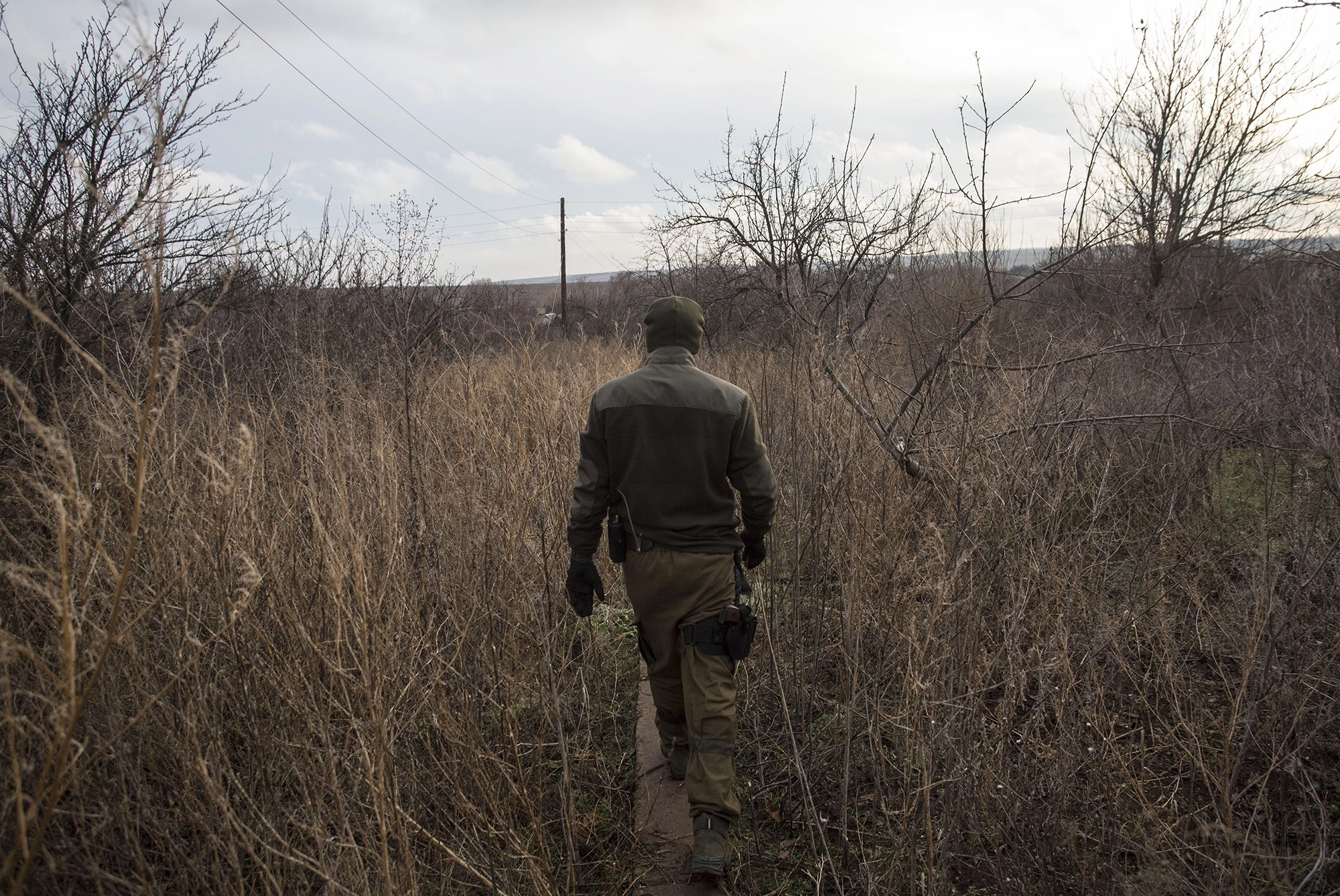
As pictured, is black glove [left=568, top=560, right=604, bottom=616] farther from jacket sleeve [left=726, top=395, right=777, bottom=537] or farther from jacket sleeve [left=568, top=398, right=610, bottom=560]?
jacket sleeve [left=726, top=395, right=777, bottom=537]

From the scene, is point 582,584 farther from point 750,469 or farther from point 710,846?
point 710,846

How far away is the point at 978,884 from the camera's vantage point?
2.55 meters

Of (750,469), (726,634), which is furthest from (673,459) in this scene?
(726,634)

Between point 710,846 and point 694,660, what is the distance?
608 mm

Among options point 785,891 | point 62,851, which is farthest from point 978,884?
point 62,851

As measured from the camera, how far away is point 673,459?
9.05 feet

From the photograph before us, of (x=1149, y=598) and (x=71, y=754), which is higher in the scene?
(x=71, y=754)

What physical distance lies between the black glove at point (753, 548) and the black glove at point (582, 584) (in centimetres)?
60

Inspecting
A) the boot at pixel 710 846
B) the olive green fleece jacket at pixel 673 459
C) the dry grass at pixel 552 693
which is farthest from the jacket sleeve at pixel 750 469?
the boot at pixel 710 846

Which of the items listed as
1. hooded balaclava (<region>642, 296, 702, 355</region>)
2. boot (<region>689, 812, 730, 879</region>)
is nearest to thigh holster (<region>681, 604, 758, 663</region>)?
boot (<region>689, 812, 730, 879</region>)

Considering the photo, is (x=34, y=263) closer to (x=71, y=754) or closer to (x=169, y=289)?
(x=169, y=289)

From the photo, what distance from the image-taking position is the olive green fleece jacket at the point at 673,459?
2.74 metres

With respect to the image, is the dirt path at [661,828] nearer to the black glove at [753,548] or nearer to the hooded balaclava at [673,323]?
the black glove at [753,548]

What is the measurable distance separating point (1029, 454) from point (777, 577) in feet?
6.43
